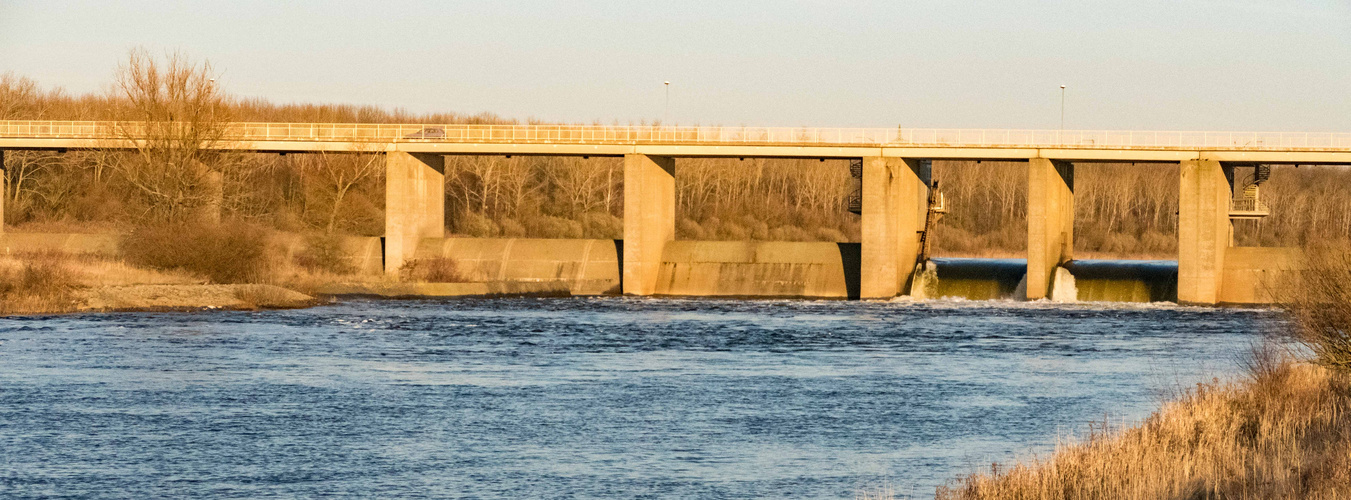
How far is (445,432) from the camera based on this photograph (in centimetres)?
2416

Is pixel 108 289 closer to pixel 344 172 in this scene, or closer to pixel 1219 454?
pixel 344 172

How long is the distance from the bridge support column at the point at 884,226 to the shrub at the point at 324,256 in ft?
71.9

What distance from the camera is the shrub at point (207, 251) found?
5466 centimetres

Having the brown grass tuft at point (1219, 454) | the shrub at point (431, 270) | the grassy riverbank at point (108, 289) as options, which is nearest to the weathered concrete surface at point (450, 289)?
the shrub at point (431, 270)

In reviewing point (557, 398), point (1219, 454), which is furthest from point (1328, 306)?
point (557, 398)

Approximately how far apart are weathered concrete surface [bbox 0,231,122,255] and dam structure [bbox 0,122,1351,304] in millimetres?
4021

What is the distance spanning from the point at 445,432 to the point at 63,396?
794cm

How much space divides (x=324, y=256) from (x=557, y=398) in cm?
3654

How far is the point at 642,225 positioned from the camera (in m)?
61.5

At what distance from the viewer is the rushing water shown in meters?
20.5

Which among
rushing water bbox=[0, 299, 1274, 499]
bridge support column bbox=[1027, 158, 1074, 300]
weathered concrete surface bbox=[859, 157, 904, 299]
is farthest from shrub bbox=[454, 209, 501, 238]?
rushing water bbox=[0, 299, 1274, 499]

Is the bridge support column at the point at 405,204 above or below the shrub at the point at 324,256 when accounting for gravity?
above

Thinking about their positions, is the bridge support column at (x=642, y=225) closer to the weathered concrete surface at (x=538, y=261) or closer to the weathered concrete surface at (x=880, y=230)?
the weathered concrete surface at (x=538, y=261)

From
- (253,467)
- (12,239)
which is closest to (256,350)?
(253,467)
